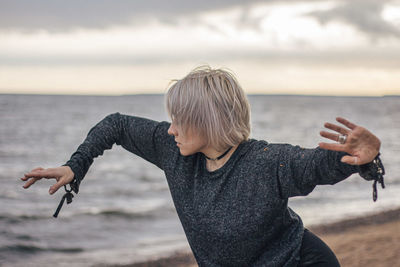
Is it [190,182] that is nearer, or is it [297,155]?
[297,155]

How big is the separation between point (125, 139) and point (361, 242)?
5406mm

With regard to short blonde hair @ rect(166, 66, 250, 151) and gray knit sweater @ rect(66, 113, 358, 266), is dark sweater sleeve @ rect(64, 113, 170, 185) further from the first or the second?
short blonde hair @ rect(166, 66, 250, 151)

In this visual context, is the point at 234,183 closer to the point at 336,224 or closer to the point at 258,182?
the point at 258,182

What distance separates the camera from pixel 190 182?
2.56 meters

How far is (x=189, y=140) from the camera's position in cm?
237

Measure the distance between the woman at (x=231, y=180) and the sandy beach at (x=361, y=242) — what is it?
4229mm

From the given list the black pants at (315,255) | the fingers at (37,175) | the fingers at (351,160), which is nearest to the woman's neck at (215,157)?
the black pants at (315,255)

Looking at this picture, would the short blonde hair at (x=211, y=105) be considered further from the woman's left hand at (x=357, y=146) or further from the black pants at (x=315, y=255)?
the black pants at (x=315, y=255)

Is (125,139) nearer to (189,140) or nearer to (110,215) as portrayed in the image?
(189,140)

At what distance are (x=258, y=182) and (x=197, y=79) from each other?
59 centimetres

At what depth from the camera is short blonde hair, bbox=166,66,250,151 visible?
2283 millimetres

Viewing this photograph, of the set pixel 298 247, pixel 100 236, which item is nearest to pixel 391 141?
pixel 100 236

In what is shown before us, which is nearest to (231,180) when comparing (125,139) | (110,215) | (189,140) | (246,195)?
(246,195)

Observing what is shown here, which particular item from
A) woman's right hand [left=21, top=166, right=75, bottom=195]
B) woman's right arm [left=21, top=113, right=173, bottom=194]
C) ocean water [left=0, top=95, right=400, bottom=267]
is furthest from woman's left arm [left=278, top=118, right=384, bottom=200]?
ocean water [left=0, top=95, right=400, bottom=267]
